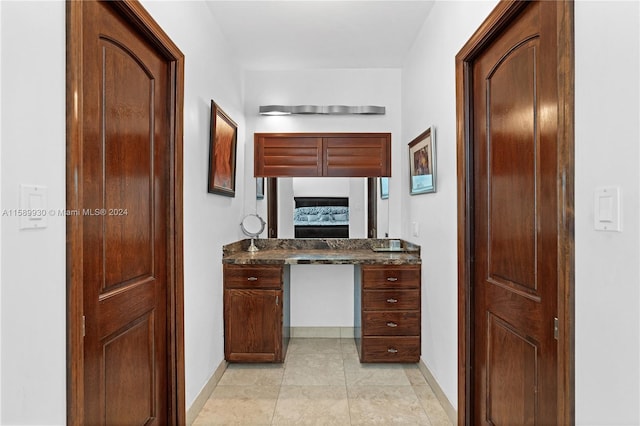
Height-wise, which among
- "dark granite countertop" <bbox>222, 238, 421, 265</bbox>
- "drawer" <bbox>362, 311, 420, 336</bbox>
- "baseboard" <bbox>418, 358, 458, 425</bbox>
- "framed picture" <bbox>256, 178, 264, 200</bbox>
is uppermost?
"framed picture" <bbox>256, 178, 264, 200</bbox>

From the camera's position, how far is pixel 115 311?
1552mm

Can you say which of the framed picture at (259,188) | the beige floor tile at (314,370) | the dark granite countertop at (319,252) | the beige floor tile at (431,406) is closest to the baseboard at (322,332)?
the beige floor tile at (314,370)

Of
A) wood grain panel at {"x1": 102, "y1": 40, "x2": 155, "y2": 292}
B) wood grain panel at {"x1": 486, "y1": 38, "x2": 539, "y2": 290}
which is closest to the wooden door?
wood grain panel at {"x1": 486, "y1": 38, "x2": 539, "y2": 290}

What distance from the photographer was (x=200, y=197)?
2.43 m

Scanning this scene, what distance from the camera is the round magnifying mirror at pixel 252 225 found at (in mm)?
3645

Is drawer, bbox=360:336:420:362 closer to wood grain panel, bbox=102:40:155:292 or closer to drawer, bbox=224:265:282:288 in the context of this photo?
drawer, bbox=224:265:282:288

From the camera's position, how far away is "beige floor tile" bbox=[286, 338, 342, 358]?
3.43 meters

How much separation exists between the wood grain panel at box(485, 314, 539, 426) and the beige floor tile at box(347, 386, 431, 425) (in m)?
0.56

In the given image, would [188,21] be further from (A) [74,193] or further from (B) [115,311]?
(B) [115,311]

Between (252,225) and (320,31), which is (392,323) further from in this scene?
(320,31)

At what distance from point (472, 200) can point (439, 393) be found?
1280 millimetres

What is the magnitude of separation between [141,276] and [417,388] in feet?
6.38
